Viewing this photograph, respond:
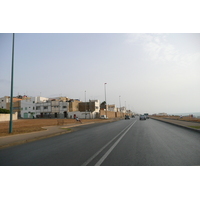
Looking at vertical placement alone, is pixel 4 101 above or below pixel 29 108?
above

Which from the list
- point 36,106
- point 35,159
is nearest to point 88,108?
point 36,106

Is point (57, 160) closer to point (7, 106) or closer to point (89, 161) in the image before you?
point (89, 161)

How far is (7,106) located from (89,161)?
339ft

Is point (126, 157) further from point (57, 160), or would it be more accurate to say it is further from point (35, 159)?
point (35, 159)

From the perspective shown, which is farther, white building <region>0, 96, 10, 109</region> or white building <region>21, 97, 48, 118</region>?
white building <region>0, 96, 10, 109</region>

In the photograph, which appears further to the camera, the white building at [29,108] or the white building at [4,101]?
the white building at [4,101]

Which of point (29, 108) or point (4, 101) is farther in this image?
point (4, 101)

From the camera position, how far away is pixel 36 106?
92500 mm
